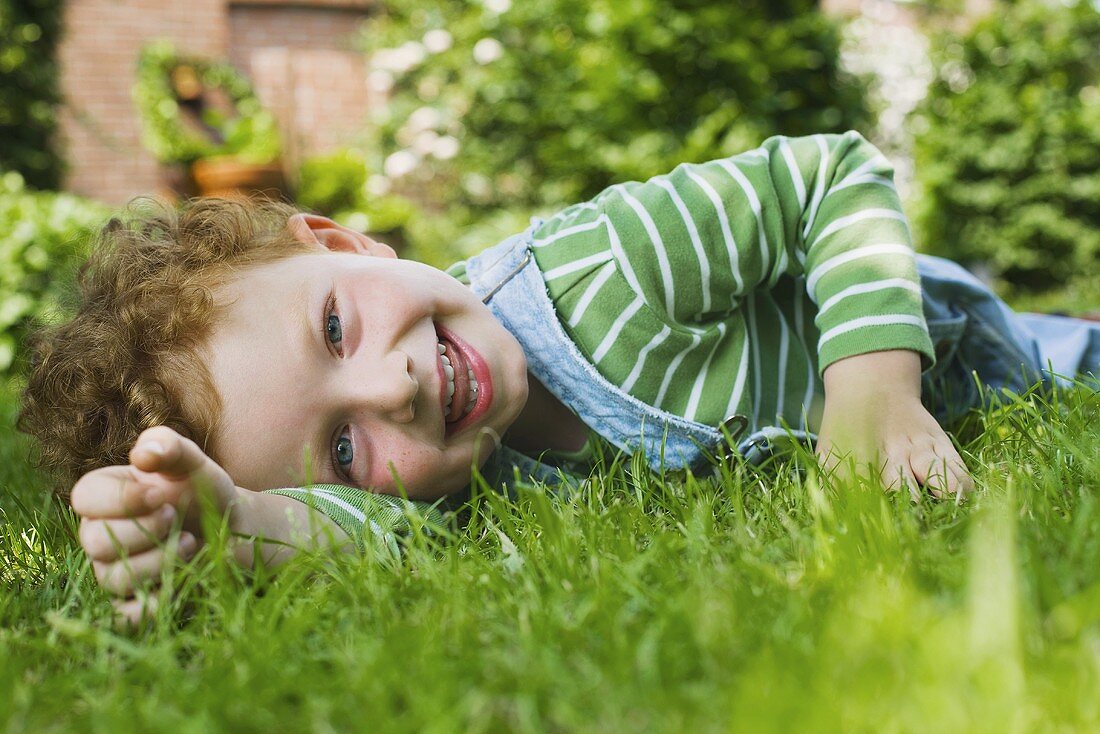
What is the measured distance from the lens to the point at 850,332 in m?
1.77

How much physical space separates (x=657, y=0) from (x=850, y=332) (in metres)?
4.17

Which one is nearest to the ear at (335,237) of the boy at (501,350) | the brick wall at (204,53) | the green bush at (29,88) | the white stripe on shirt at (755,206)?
the boy at (501,350)

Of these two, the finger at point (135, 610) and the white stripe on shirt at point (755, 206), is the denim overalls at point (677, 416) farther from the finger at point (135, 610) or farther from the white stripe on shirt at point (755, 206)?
the finger at point (135, 610)

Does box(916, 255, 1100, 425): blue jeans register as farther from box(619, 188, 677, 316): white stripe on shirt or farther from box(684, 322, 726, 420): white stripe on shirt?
box(619, 188, 677, 316): white stripe on shirt

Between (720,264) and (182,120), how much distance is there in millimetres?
8217

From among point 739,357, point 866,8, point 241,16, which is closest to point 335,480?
point 739,357

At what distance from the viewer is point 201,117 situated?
9.05 metres

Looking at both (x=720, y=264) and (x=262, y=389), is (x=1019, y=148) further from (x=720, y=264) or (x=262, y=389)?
(x=262, y=389)

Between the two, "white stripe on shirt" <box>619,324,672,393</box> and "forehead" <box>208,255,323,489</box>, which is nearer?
"forehead" <box>208,255,323,489</box>

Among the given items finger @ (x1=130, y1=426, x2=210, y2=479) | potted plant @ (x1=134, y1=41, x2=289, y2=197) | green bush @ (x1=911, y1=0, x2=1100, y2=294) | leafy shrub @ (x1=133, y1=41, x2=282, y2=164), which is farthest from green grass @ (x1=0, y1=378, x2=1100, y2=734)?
leafy shrub @ (x1=133, y1=41, x2=282, y2=164)

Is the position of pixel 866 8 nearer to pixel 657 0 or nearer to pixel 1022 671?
pixel 657 0

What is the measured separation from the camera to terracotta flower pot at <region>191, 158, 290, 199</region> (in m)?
8.06

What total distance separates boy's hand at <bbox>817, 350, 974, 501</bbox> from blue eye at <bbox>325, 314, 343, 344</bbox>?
84 cm

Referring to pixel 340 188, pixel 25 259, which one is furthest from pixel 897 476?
pixel 340 188
